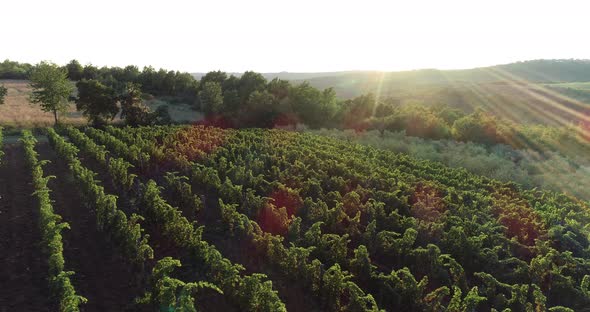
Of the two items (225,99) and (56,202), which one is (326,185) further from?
(225,99)

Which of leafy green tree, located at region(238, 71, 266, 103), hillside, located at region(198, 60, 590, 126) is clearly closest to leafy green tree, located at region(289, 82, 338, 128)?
leafy green tree, located at region(238, 71, 266, 103)

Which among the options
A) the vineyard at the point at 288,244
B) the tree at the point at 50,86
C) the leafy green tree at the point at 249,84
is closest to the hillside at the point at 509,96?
the leafy green tree at the point at 249,84

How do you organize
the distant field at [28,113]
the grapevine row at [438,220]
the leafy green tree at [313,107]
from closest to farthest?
the grapevine row at [438,220] < the distant field at [28,113] < the leafy green tree at [313,107]

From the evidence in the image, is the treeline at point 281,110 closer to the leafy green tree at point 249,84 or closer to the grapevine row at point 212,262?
the leafy green tree at point 249,84

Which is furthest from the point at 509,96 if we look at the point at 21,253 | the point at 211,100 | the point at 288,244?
the point at 21,253

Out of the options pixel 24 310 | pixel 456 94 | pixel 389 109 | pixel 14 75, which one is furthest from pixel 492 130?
pixel 14 75
